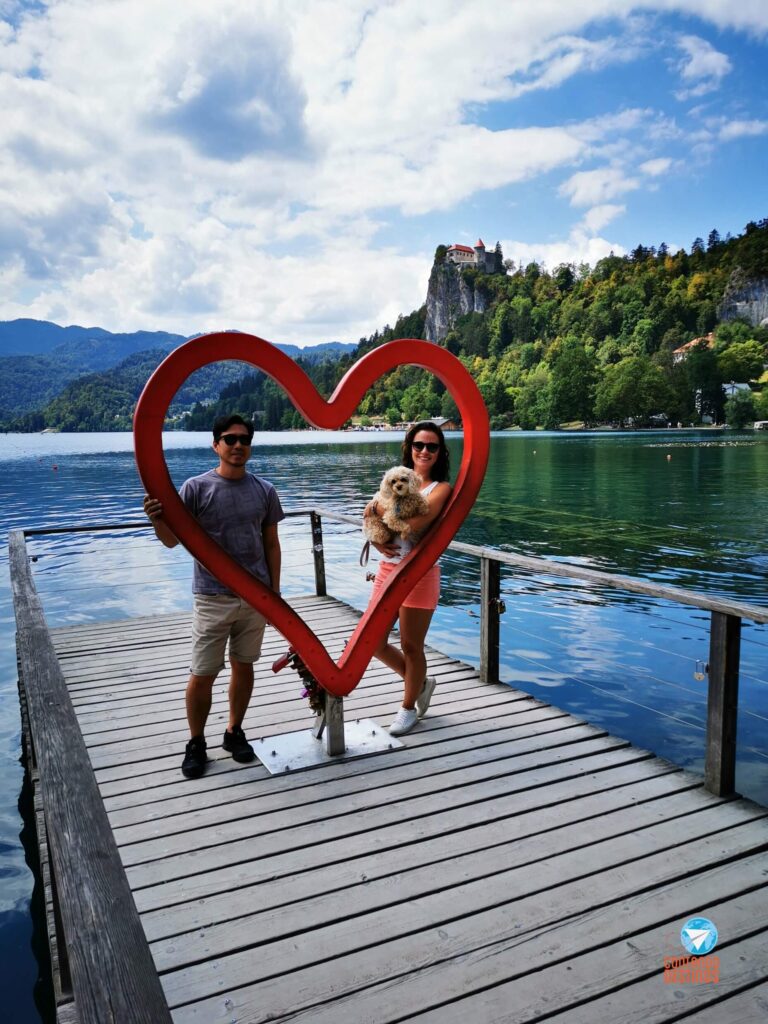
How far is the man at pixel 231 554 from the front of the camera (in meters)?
3.25

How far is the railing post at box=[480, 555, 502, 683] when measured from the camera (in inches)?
181

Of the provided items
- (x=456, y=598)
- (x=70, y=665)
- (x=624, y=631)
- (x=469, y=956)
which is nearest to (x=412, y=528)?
(x=469, y=956)

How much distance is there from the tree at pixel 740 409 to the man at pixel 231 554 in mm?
92831

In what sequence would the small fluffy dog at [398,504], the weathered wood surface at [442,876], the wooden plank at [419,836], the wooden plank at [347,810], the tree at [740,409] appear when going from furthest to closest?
1. the tree at [740,409]
2. the small fluffy dog at [398,504]
3. the wooden plank at [347,810]
4. the wooden plank at [419,836]
5. the weathered wood surface at [442,876]

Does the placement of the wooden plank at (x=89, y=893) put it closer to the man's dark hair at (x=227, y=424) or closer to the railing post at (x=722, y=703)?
the man's dark hair at (x=227, y=424)

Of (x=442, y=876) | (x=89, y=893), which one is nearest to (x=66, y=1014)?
(x=442, y=876)

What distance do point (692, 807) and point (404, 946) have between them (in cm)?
152

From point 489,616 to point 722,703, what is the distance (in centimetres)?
170

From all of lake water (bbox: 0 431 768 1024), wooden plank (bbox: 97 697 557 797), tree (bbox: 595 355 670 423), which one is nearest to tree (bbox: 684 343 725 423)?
tree (bbox: 595 355 670 423)

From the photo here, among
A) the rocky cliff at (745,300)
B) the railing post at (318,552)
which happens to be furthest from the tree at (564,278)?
the railing post at (318,552)

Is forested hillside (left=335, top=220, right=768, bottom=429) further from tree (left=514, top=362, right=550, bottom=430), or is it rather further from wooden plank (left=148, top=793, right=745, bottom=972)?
wooden plank (left=148, top=793, right=745, bottom=972)

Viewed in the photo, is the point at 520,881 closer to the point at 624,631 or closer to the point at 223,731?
the point at 223,731

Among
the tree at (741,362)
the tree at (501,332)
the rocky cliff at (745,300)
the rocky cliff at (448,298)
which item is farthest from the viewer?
the rocky cliff at (448,298)

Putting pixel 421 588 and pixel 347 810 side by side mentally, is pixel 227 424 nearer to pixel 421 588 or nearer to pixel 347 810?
pixel 421 588
